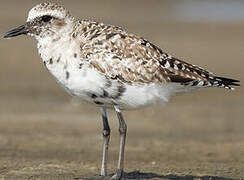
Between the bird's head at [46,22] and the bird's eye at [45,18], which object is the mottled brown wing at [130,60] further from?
the bird's eye at [45,18]

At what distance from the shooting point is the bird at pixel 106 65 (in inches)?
396

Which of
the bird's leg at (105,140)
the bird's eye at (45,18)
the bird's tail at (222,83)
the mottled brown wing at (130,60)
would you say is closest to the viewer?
the mottled brown wing at (130,60)

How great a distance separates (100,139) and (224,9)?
2224cm

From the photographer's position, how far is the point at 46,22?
10445 millimetres

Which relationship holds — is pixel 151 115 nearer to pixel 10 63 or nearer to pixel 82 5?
pixel 10 63

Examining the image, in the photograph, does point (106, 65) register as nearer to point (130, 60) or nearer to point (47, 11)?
point (130, 60)

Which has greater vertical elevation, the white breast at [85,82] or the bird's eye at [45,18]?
the bird's eye at [45,18]

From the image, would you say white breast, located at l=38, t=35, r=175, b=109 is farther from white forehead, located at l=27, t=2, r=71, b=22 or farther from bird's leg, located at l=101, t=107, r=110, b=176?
bird's leg, located at l=101, t=107, r=110, b=176

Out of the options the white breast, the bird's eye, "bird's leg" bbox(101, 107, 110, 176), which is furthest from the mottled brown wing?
"bird's leg" bbox(101, 107, 110, 176)

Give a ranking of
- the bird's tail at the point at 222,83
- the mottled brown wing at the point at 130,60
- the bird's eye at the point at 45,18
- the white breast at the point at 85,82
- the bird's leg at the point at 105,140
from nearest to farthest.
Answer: the white breast at the point at 85,82 < the mottled brown wing at the point at 130,60 < the bird's eye at the point at 45,18 < the bird's tail at the point at 222,83 < the bird's leg at the point at 105,140

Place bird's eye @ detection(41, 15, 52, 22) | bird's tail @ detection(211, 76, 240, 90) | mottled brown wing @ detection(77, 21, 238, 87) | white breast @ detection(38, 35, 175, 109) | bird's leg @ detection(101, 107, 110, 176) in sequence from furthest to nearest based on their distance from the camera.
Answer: bird's leg @ detection(101, 107, 110, 176) → bird's tail @ detection(211, 76, 240, 90) → bird's eye @ detection(41, 15, 52, 22) → mottled brown wing @ detection(77, 21, 238, 87) → white breast @ detection(38, 35, 175, 109)

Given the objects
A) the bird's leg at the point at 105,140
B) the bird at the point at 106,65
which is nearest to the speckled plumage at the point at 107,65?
the bird at the point at 106,65

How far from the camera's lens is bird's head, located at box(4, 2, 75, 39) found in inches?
411

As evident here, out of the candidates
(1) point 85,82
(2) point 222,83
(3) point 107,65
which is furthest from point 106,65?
(2) point 222,83
